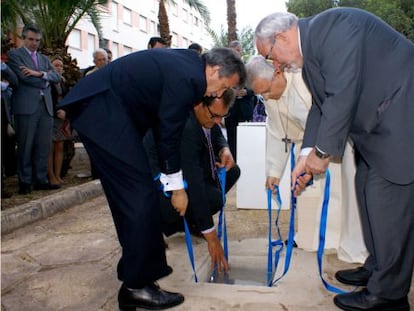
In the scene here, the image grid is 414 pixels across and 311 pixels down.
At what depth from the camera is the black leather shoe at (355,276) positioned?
293 centimetres

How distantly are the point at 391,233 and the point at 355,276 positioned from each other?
68 cm

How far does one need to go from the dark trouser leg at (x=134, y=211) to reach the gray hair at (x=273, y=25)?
2.98 ft

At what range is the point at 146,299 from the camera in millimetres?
2537

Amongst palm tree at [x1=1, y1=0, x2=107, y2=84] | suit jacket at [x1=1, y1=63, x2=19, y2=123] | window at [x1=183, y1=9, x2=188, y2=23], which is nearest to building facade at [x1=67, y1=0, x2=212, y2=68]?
window at [x1=183, y1=9, x2=188, y2=23]

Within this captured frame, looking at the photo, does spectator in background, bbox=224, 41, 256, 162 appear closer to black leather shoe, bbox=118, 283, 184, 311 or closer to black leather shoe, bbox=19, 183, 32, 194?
black leather shoe, bbox=19, 183, 32, 194

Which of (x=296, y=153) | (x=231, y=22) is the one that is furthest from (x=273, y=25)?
(x=231, y=22)

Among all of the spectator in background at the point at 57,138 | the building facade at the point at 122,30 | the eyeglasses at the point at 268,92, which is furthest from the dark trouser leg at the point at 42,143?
the building facade at the point at 122,30

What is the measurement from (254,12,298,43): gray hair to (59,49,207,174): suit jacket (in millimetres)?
345

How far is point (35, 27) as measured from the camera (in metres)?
5.45

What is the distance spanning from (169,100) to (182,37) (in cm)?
4332

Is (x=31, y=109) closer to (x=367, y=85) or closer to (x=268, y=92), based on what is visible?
(x=268, y=92)

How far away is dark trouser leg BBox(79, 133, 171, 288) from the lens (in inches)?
95.3

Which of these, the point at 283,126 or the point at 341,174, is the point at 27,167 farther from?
the point at 341,174

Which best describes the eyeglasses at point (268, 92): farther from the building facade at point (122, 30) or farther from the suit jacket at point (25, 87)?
the building facade at point (122, 30)
